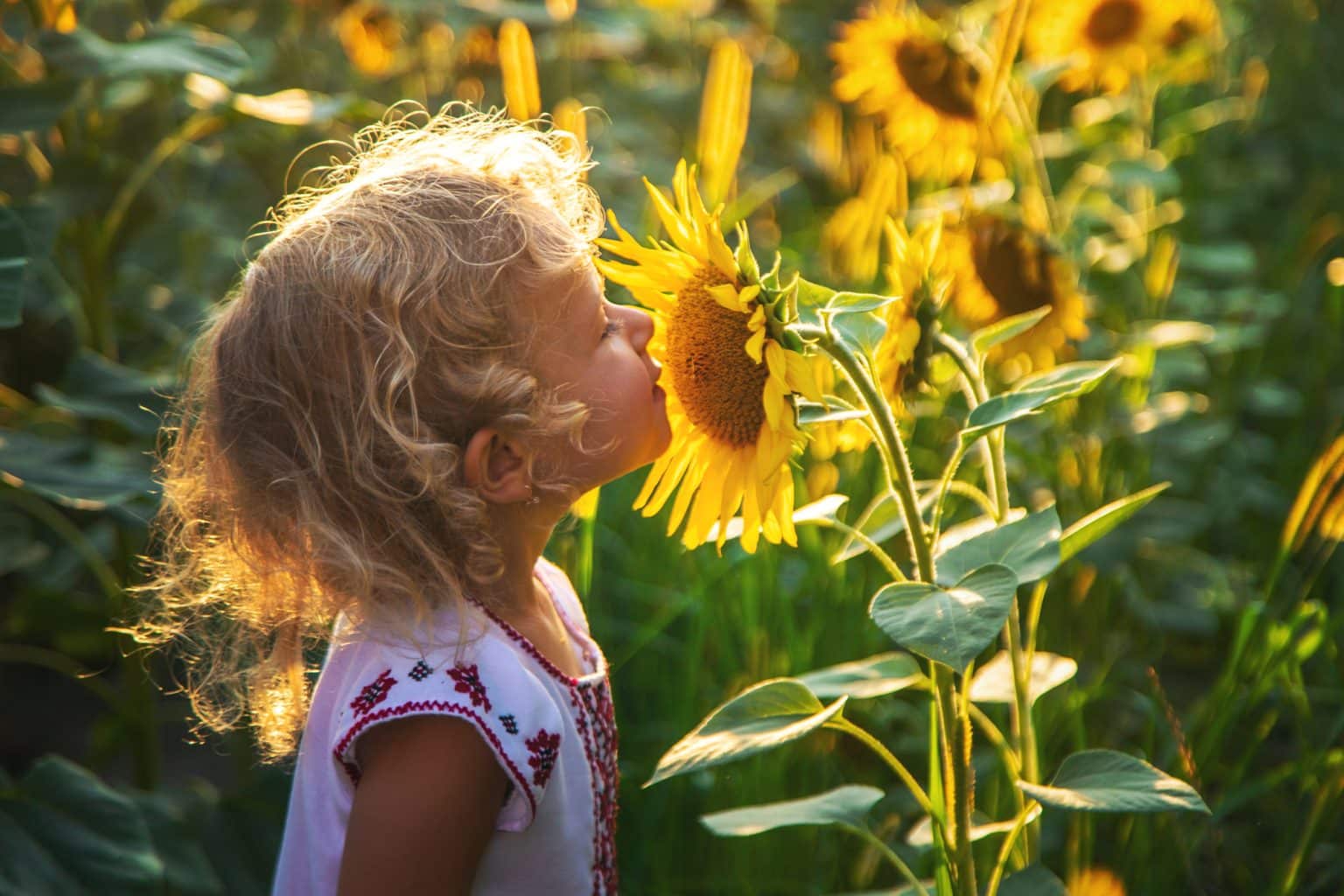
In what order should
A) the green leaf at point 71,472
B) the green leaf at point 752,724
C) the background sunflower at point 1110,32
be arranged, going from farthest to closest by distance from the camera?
the background sunflower at point 1110,32, the green leaf at point 71,472, the green leaf at point 752,724

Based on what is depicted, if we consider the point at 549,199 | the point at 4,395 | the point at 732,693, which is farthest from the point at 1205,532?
the point at 4,395

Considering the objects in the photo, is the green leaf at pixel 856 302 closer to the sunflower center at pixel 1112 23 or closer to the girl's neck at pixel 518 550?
the girl's neck at pixel 518 550

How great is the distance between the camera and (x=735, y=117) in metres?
1.62

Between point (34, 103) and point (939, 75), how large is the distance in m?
1.18

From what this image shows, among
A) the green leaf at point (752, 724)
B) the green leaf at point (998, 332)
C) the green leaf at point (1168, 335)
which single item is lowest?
the green leaf at point (752, 724)

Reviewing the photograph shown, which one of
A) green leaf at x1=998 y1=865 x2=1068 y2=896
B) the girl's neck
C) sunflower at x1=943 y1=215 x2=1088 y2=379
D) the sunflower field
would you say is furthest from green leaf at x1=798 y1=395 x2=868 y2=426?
sunflower at x1=943 y1=215 x2=1088 y2=379

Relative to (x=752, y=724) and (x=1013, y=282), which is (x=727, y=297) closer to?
(x=752, y=724)

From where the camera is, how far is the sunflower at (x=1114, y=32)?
199 centimetres

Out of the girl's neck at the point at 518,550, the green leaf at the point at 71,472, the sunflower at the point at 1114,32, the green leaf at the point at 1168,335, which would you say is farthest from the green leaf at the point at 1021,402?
the sunflower at the point at 1114,32

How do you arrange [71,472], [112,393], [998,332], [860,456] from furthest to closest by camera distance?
[860,456]
[112,393]
[71,472]
[998,332]

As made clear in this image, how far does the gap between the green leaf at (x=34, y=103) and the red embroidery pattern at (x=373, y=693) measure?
26.7 inches

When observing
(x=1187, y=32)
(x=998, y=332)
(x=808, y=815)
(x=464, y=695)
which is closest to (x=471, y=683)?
(x=464, y=695)

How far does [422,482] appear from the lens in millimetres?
941

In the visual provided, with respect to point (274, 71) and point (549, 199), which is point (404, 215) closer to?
point (549, 199)
